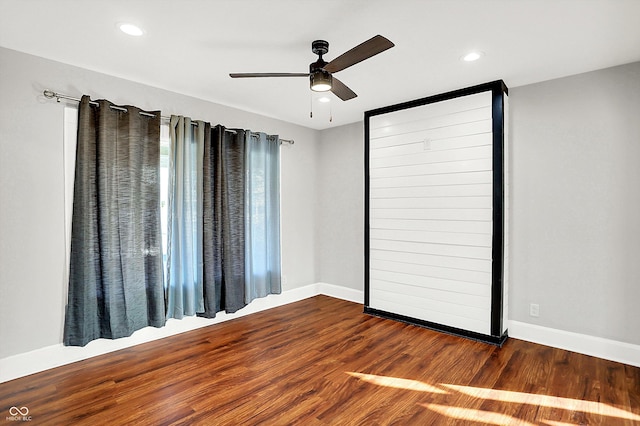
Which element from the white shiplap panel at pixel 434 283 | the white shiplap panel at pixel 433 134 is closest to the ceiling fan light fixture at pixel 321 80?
the white shiplap panel at pixel 433 134

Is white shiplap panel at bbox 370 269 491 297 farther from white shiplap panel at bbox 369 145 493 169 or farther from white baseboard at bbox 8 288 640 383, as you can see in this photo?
white shiplap panel at bbox 369 145 493 169

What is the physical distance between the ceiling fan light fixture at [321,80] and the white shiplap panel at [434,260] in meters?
2.33

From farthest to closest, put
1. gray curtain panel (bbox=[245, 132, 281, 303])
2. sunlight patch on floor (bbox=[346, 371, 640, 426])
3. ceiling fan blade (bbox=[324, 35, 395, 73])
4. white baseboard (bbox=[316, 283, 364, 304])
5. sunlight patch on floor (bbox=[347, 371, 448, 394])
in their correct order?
white baseboard (bbox=[316, 283, 364, 304]) < gray curtain panel (bbox=[245, 132, 281, 303]) < sunlight patch on floor (bbox=[347, 371, 448, 394]) < sunlight patch on floor (bbox=[346, 371, 640, 426]) < ceiling fan blade (bbox=[324, 35, 395, 73])

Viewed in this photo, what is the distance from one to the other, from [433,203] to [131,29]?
10.6 feet

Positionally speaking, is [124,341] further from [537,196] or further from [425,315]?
[537,196]

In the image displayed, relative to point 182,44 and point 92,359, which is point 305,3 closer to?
point 182,44

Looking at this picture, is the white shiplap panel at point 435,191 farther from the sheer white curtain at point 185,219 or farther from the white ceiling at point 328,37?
the sheer white curtain at point 185,219

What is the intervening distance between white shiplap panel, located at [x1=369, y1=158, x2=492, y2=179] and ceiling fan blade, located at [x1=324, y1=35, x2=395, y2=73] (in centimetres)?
194

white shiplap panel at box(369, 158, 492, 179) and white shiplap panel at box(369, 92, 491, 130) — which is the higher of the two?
white shiplap panel at box(369, 92, 491, 130)

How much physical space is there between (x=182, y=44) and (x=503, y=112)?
3.03 m

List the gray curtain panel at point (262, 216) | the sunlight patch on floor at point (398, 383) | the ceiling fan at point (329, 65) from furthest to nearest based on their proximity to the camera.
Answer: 1. the gray curtain panel at point (262, 216)
2. the sunlight patch on floor at point (398, 383)
3. the ceiling fan at point (329, 65)

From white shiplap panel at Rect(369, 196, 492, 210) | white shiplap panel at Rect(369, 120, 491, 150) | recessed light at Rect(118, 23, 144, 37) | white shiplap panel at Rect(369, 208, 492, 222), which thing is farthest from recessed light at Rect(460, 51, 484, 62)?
recessed light at Rect(118, 23, 144, 37)

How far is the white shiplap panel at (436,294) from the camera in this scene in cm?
355

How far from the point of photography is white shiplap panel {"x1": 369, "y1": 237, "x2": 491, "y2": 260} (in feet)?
11.6
